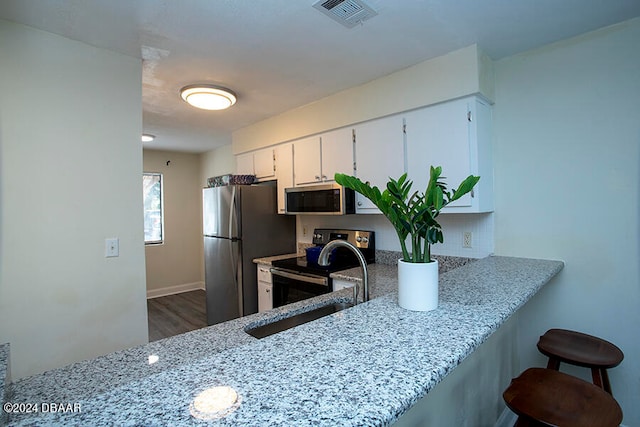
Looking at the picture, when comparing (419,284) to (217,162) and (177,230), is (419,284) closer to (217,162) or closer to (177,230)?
(217,162)

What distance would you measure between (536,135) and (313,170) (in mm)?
1718

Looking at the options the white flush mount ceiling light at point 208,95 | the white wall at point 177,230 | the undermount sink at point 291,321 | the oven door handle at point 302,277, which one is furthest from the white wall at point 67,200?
the white wall at point 177,230

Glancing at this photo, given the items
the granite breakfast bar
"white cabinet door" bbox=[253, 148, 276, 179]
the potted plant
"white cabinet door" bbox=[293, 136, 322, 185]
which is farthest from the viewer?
"white cabinet door" bbox=[253, 148, 276, 179]

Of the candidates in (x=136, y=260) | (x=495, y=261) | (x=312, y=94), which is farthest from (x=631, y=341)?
(x=136, y=260)

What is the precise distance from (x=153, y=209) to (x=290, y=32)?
4273mm

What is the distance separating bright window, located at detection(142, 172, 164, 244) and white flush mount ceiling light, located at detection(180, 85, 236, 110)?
2.95 metres

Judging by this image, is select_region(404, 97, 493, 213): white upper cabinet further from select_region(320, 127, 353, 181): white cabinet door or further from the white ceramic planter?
the white ceramic planter

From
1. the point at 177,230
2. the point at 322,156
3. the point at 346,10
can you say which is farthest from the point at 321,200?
the point at 177,230

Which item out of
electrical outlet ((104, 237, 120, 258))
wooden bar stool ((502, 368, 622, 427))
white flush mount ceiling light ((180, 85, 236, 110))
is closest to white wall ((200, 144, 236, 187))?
white flush mount ceiling light ((180, 85, 236, 110))

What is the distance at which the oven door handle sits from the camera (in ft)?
8.33

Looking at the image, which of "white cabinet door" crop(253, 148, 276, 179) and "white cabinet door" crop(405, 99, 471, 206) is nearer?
"white cabinet door" crop(405, 99, 471, 206)

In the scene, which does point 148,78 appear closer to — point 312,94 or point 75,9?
point 75,9

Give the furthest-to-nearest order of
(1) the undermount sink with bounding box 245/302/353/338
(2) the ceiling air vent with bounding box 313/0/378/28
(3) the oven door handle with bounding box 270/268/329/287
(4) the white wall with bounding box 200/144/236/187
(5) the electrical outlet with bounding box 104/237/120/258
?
(4) the white wall with bounding box 200/144/236/187 < (3) the oven door handle with bounding box 270/268/329/287 < (5) the electrical outlet with bounding box 104/237/120/258 < (2) the ceiling air vent with bounding box 313/0/378/28 < (1) the undermount sink with bounding box 245/302/353/338

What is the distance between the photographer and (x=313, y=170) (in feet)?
9.80
